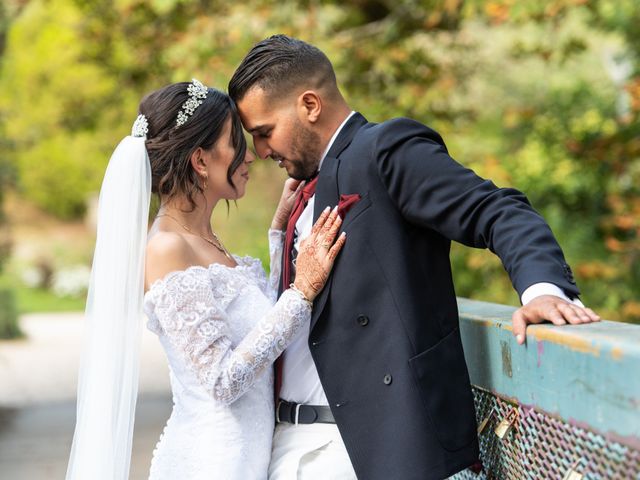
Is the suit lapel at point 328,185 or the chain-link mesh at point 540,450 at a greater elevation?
the suit lapel at point 328,185

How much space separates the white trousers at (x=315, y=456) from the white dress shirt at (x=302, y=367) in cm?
9

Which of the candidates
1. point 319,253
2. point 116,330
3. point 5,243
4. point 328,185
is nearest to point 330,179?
point 328,185

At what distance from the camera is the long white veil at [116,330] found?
3.15 metres

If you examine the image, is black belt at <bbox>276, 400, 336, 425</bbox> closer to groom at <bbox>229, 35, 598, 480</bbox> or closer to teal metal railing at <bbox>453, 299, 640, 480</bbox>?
groom at <bbox>229, 35, 598, 480</bbox>

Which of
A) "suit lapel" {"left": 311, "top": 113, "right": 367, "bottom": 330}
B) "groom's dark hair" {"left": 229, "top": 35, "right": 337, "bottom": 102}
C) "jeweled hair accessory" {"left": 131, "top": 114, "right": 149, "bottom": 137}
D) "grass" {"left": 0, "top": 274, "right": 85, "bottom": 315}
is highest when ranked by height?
"grass" {"left": 0, "top": 274, "right": 85, "bottom": 315}

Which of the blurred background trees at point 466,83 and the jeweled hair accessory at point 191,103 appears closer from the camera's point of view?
the jeweled hair accessory at point 191,103

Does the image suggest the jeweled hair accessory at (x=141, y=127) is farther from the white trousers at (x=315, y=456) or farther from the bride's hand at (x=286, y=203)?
the white trousers at (x=315, y=456)

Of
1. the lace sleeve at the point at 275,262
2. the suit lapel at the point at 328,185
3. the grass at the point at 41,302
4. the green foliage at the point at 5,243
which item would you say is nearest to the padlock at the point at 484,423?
the suit lapel at the point at 328,185

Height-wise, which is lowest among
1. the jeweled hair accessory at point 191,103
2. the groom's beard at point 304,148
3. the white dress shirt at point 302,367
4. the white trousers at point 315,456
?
the white trousers at point 315,456

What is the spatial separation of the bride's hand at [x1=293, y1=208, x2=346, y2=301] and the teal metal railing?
1.36 feet

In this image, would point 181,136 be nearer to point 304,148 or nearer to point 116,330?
point 304,148

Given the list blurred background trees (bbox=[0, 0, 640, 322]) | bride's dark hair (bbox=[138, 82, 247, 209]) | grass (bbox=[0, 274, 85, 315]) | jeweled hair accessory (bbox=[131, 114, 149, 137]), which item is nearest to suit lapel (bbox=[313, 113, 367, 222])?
bride's dark hair (bbox=[138, 82, 247, 209])

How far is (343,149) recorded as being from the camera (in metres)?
2.88

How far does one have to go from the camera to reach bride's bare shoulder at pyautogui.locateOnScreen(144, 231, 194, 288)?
2.96 m
